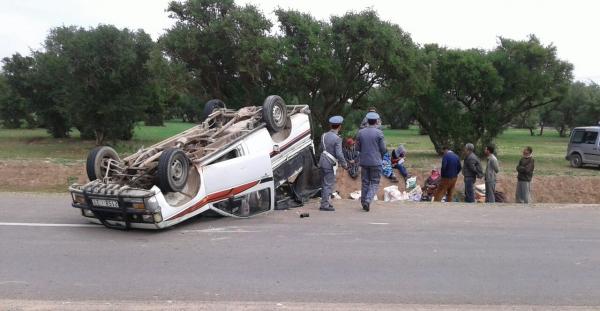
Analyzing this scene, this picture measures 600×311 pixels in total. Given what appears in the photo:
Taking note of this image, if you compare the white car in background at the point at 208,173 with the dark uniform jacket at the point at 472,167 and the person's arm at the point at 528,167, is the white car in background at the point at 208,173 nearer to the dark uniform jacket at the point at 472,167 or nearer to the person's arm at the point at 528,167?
the dark uniform jacket at the point at 472,167

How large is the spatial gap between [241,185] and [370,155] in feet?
7.83

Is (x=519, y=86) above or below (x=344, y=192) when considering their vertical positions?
above

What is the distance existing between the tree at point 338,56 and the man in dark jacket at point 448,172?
27.2ft

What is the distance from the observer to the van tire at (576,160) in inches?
905

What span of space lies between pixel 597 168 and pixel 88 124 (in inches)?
981

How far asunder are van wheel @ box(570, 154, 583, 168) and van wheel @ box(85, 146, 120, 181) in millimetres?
21311

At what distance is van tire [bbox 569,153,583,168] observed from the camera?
2298 cm

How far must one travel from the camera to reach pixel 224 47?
2073 centimetres

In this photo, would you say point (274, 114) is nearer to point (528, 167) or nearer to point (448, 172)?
point (448, 172)

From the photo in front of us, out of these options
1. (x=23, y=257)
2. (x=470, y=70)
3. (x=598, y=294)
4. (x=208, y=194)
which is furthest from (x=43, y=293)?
(x=470, y=70)

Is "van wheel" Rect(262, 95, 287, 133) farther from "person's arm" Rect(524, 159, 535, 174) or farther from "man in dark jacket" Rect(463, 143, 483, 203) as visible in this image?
"person's arm" Rect(524, 159, 535, 174)

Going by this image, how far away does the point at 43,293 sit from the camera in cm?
498

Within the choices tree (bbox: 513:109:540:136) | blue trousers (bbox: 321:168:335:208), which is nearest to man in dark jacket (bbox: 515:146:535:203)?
blue trousers (bbox: 321:168:335:208)

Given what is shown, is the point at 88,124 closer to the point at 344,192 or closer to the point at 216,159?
the point at 344,192
